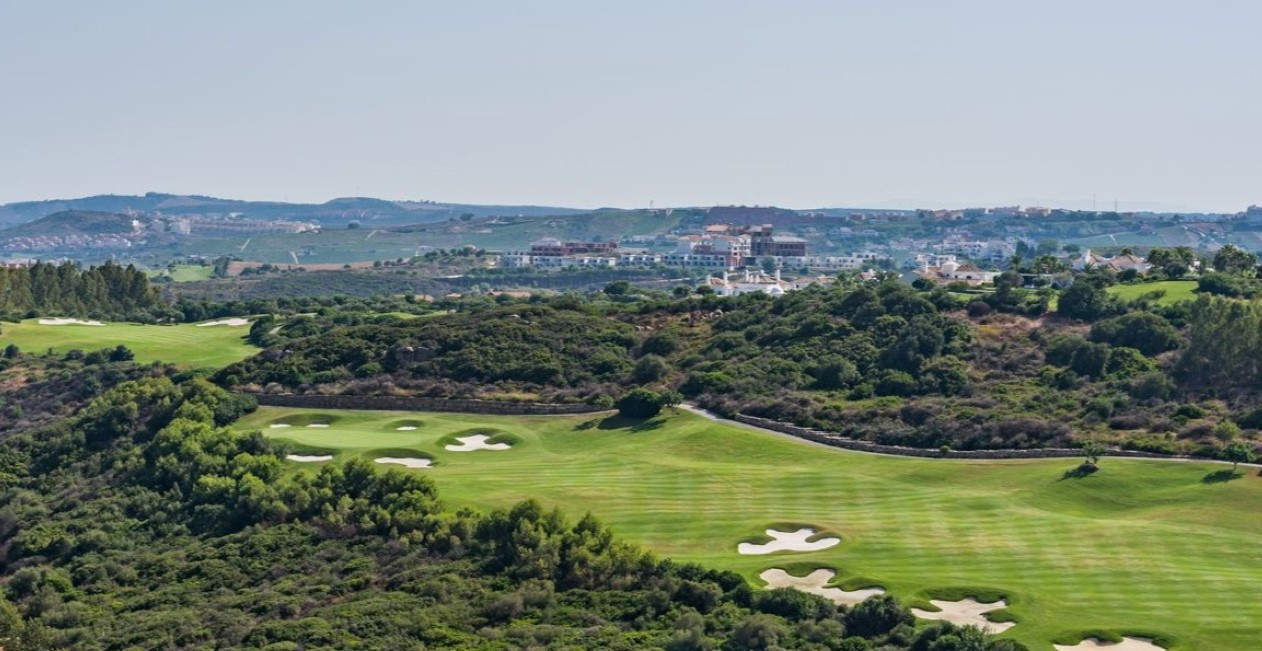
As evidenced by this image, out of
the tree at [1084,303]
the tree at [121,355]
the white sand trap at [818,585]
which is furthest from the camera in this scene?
the tree at [121,355]

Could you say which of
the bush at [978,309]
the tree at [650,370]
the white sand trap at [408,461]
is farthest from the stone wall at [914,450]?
the bush at [978,309]

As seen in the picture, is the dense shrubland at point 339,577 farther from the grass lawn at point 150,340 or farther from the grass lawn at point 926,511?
the grass lawn at point 150,340

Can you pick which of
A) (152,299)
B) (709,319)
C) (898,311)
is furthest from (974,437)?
(152,299)

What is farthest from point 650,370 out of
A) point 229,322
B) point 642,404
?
point 229,322

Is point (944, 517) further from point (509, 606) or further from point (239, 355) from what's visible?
point (239, 355)

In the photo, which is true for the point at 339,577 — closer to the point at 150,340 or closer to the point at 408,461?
the point at 408,461

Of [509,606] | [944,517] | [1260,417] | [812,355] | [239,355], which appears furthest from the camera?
[239,355]
